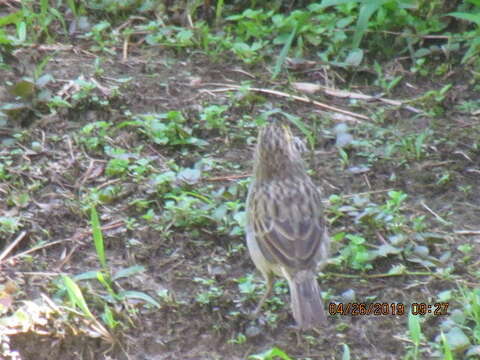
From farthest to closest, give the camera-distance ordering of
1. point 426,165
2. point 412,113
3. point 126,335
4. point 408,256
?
point 412,113, point 426,165, point 408,256, point 126,335

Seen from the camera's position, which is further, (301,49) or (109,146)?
Answer: (301,49)

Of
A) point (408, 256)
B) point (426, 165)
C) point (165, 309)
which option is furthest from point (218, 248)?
point (426, 165)

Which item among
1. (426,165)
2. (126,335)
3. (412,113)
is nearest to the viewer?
(126,335)

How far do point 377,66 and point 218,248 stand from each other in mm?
2729

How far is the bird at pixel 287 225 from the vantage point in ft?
20.7

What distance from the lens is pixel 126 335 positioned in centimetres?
636

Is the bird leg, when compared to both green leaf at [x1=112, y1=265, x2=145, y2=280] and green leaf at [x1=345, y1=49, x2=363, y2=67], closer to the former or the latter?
green leaf at [x1=112, y1=265, x2=145, y2=280]

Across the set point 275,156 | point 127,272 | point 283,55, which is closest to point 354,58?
point 283,55

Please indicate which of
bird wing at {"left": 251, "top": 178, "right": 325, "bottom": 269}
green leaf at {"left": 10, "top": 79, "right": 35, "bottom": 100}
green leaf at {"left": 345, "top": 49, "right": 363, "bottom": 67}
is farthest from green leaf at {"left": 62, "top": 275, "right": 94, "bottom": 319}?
green leaf at {"left": 345, "top": 49, "right": 363, "bottom": 67}

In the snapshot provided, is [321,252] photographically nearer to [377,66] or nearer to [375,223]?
[375,223]

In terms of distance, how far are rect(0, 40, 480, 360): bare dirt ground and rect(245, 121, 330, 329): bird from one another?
11.7 inches

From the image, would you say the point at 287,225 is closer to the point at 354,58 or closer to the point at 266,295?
the point at 266,295

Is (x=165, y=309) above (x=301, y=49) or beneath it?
beneath
